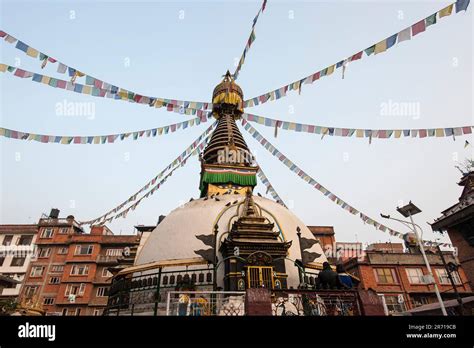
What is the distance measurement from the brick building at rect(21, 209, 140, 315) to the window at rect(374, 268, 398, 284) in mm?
23556

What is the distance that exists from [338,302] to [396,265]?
23.4m

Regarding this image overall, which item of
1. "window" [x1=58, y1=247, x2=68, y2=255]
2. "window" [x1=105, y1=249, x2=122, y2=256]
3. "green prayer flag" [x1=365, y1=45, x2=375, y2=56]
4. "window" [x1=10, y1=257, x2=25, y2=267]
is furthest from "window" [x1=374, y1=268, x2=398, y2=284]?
"window" [x1=10, y1=257, x2=25, y2=267]

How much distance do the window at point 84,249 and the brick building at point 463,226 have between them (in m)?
33.5

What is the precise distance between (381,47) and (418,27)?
1.14 m

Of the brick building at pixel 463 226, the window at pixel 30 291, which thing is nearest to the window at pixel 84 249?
the window at pixel 30 291

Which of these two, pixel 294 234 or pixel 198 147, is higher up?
pixel 198 147

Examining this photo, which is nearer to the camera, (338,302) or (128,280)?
(338,302)

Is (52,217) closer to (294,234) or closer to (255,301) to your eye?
(294,234)

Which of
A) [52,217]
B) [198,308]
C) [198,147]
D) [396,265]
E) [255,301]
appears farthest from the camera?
[52,217]

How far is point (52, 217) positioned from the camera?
123 feet

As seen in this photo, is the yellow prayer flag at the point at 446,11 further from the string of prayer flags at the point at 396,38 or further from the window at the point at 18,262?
the window at the point at 18,262

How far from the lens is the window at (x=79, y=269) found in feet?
103

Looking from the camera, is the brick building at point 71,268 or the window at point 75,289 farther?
the window at point 75,289
